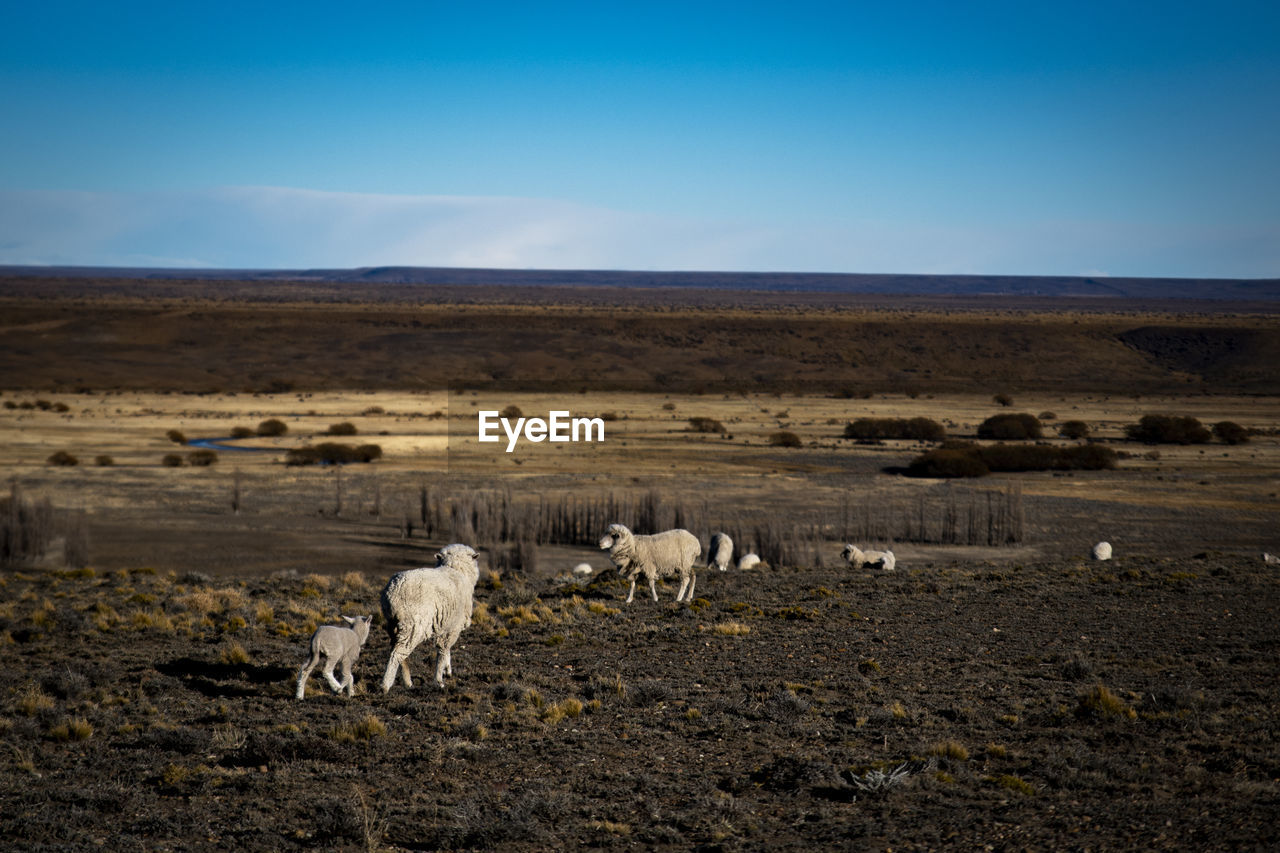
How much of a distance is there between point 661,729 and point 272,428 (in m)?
43.1

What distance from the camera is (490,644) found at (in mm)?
14367

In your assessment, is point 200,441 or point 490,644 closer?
point 490,644

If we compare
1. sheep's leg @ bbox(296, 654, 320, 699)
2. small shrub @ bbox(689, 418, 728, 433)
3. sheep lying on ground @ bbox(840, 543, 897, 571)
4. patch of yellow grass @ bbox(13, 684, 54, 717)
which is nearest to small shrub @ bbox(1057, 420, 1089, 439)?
small shrub @ bbox(689, 418, 728, 433)

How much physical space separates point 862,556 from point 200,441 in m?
34.9

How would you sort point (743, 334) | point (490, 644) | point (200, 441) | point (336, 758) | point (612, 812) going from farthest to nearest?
point (743, 334)
point (200, 441)
point (490, 644)
point (336, 758)
point (612, 812)

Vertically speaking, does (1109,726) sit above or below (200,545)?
above

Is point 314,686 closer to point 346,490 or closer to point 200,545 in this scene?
point 200,545

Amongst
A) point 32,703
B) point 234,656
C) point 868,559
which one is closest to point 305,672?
point 234,656

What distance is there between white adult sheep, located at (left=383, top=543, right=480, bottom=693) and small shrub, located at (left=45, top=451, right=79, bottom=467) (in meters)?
31.8

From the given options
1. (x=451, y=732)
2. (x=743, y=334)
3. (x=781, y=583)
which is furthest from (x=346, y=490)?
(x=743, y=334)

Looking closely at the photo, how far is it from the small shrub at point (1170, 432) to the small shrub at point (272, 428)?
131ft

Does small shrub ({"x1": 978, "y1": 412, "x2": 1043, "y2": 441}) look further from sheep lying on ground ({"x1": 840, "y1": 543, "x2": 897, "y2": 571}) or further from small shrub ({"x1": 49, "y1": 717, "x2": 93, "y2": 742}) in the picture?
small shrub ({"x1": 49, "y1": 717, "x2": 93, "y2": 742})

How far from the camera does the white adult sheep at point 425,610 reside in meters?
11.0

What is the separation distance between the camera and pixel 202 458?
39.5 meters
